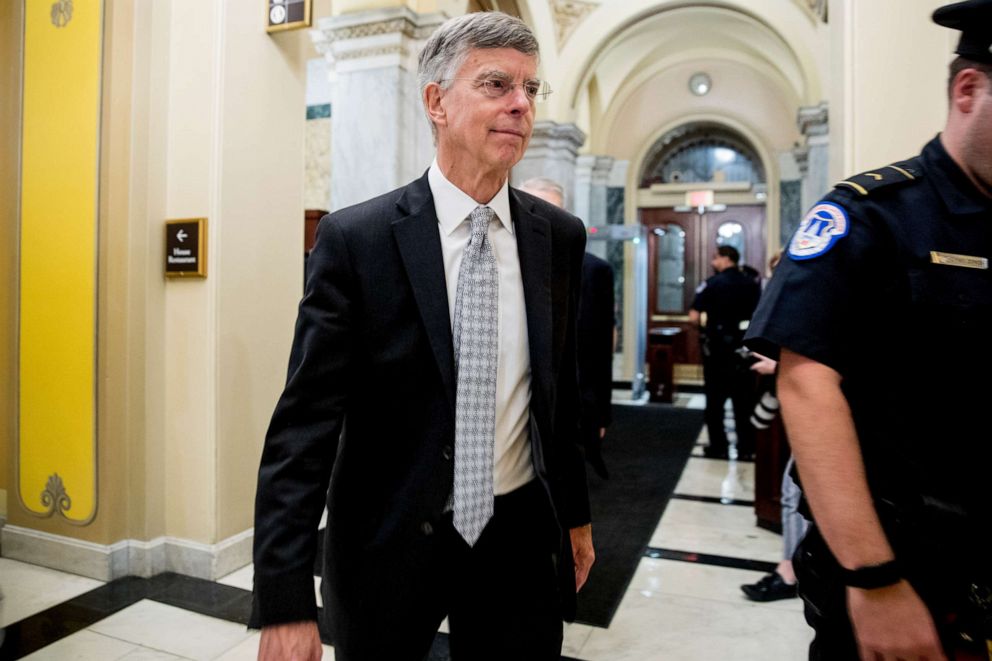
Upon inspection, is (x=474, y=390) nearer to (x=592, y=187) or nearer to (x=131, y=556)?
(x=131, y=556)

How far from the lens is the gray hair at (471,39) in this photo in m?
1.27

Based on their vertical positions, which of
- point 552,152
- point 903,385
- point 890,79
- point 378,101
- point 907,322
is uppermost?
point 552,152

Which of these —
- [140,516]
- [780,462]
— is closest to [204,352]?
[140,516]

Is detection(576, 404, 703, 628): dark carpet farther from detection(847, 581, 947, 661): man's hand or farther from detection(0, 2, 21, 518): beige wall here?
detection(0, 2, 21, 518): beige wall


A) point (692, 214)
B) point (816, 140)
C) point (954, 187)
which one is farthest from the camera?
point (692, 214)

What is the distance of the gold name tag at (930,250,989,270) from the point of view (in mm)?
1079

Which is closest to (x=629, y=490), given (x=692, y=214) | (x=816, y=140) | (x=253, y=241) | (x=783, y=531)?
(x=783, y=531)

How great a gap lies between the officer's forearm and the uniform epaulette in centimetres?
32

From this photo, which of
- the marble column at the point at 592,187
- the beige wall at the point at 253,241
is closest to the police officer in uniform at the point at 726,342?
the beige wall at the point at 253,241

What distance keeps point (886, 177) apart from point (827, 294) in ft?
0.83

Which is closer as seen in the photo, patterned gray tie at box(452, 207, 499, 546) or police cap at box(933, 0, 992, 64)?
police cap at box(933, 0, 992, 64)

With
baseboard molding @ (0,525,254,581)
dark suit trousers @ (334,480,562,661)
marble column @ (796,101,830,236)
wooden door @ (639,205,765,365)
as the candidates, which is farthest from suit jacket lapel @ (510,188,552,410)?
wooden door @ (639,205,765,365)

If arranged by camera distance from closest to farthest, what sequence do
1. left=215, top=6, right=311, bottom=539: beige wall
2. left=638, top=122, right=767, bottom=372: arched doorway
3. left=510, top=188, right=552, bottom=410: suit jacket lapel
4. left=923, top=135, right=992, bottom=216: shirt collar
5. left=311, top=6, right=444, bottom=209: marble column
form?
left=923, top=135, right=992, bottom=216: shirt collar → left=510, top=188, right=552, bottom=410: suit jacket lapel → left=215, top=6, right=311, bottom=539: beige wall → left=311, top=6, right=444, bottom=209: marble column → left=638, top=122, right=767, bottom=372: arched doorway

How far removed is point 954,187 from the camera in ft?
3.67
